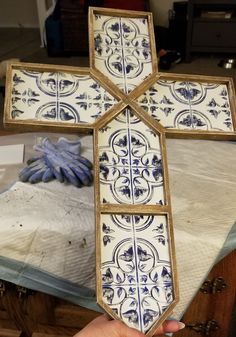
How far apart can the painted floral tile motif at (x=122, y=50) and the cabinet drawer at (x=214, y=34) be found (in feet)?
7.90

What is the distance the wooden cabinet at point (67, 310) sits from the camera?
0.83 metres

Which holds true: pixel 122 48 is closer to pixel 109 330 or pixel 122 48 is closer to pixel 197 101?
pixel 197 101

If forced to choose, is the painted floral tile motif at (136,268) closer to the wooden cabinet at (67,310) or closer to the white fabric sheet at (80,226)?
the white fabric sheet at (80,226)

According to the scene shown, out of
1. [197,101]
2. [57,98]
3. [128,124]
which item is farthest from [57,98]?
[197,101]

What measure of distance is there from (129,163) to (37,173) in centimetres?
38

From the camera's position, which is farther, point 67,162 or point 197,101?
point 67,162

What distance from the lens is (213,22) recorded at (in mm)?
2818

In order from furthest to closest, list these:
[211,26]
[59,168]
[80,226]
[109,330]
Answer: [211,26]
[59,168]
[80,226]
[109,330]

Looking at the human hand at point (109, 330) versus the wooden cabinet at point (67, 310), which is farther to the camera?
the wooden cabinet at point (67, 310)

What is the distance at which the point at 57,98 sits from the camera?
60 centimetres

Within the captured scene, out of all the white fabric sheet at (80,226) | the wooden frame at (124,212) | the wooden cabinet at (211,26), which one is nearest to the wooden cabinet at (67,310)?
the white fabric sheet at (80,226)

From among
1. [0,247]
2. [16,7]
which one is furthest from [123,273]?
[16,7]

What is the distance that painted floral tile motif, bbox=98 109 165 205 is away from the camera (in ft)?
1.86

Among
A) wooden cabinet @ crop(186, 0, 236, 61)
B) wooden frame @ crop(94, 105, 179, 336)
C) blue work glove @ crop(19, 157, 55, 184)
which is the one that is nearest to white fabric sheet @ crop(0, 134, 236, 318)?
blue work glove @ crop(19, 157, 55, 184)
